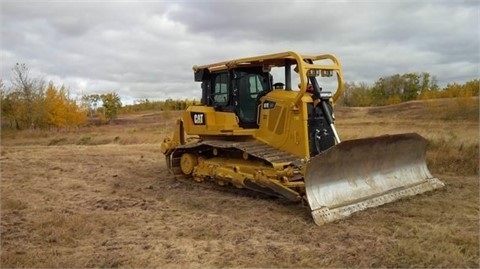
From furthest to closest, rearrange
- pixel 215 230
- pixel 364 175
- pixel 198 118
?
pixel 198 118, pixel 364 175, pixel 215 230

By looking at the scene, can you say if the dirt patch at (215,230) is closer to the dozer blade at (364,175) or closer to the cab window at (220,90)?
the dozer blade at (364,175)

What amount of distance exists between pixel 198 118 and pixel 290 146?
8.74 ft

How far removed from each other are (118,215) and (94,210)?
2.20 ft

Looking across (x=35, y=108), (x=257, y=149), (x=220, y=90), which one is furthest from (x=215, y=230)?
(x=35, y=108)

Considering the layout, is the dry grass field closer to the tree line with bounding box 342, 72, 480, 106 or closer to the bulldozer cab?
the bulldozer cab

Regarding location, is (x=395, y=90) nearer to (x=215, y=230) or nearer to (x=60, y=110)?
(x=60, y=110)

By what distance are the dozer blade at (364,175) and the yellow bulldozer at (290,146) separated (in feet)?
0.05

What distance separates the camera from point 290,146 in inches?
324

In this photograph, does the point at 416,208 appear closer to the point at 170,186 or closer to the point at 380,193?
the point at 380,193

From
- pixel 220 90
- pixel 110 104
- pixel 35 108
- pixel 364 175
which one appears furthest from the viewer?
pixel 110 104

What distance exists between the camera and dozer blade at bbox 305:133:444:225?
22.3 ft

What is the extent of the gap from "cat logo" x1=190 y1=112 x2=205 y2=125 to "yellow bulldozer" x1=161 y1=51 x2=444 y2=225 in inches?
0.9

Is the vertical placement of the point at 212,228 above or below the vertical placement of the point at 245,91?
below

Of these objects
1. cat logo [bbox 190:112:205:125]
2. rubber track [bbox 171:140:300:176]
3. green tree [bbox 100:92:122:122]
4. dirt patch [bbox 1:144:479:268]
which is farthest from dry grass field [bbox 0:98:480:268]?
green tree [bbox 100:92:122:122]
